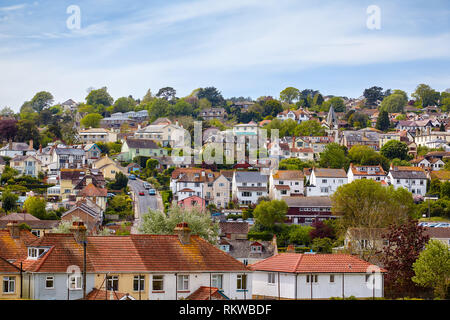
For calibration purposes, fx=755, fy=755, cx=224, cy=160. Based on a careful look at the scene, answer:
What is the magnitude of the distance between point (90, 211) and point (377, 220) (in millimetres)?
26414

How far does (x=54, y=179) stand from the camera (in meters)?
92.6

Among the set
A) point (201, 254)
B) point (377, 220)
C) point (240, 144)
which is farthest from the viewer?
point (240, 144)

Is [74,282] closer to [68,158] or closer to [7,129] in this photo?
[68,158]

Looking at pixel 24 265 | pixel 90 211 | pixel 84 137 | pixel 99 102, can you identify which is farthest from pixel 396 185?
pixel 99 102

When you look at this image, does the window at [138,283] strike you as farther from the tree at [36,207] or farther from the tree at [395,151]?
the tree at [395,151]

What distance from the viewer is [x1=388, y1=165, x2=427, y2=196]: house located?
88.5 m

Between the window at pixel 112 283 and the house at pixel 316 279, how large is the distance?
28.7 feet

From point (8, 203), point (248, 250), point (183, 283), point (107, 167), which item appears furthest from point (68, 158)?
point (183, 283)

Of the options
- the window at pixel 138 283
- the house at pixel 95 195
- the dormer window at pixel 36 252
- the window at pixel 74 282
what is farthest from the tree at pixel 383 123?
the window at pixel 74 282

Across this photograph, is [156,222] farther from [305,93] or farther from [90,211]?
[305,93]

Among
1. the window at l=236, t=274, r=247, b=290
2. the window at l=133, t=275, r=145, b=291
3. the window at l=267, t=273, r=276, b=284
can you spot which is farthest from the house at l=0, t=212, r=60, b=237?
the window at l=133, t=275, r=145, b=291

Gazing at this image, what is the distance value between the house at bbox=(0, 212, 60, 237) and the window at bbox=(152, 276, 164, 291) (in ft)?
120

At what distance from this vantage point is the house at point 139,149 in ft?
356

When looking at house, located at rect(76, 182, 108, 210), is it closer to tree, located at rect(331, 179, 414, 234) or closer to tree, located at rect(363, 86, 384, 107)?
tree, located at rect(331, 179, 414, 234)
